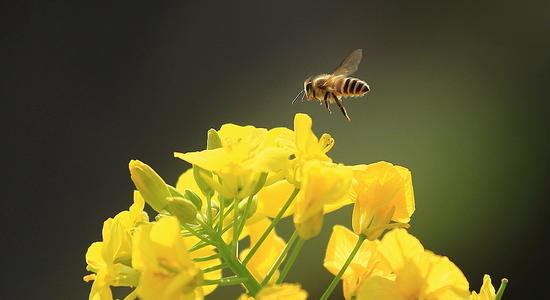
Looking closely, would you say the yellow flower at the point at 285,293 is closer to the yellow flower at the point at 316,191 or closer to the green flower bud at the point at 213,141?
the yellow flower at the point at 316,191

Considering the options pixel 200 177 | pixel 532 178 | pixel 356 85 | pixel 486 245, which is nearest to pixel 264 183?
pixel 200 177

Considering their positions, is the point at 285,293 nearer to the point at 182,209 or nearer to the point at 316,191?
the point at 316,191

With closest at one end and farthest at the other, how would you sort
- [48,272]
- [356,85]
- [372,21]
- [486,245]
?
[356,85] → [486,245] → [48,272] → [372,21]

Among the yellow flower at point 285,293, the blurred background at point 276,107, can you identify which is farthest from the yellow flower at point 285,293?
the blurred background at point 276,107

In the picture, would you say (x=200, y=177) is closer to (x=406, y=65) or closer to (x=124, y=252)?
(x=124, y=252)

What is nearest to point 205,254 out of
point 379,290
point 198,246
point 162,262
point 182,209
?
point 198,246

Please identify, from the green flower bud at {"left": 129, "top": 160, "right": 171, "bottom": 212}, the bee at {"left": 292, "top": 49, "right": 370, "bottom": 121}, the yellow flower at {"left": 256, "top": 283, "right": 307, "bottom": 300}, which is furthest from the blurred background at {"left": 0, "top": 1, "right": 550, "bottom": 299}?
the yellow flower at {"left": 256, "top": 283, "right": 307, "bottom": 300}
